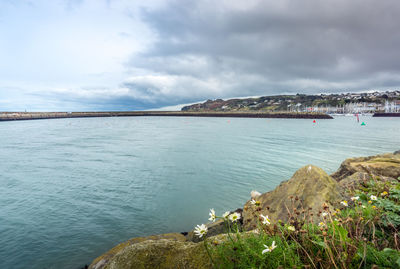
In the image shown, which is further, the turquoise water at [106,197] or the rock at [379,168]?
the rock at [379,168]

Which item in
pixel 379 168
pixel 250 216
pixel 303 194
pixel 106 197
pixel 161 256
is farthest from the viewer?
pixel 106 197

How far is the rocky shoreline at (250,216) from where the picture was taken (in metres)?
3.30

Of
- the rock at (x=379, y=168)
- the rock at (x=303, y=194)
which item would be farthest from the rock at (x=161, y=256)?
the rock at (x=379, y=168)

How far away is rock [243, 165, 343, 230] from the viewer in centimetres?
750

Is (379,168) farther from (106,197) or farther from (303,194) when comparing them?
(106,197)

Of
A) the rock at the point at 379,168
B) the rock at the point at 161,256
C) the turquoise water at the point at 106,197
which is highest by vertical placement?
the rock at the point at 161,256

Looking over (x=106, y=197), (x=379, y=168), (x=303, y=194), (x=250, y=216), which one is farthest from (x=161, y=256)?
(x=106, y=197)

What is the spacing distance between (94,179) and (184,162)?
9996 mm

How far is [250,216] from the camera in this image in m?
8.22

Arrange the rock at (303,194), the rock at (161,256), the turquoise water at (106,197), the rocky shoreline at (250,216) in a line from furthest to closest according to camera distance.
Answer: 1. the turquoise water at (106,197)
2. the rock at (303,194)
3. the rocky shoreline at (250,216)
4. the rock at (161,256)

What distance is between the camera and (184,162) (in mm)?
25234

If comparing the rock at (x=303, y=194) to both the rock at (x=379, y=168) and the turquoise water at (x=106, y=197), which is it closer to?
the rock at (x=379, y=168)

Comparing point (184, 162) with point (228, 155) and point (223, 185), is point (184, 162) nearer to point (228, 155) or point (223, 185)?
point (228, 155)

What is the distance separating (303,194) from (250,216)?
2.13 meters
